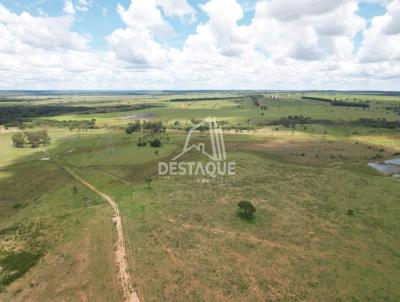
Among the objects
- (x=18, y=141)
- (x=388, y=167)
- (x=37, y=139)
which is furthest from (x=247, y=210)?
(x=18, y=141)

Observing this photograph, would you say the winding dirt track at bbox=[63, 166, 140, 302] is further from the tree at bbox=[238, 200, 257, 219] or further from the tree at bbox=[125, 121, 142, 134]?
the tree at bbox=[125, 121, 142, 134]

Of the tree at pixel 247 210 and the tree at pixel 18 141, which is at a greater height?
the tree at pixel 247 210

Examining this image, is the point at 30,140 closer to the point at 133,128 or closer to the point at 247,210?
the point at 133,128

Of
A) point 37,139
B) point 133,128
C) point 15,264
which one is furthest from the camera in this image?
point 133,128

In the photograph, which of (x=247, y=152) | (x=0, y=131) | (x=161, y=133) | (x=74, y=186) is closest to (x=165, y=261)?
(x=74, y=186)

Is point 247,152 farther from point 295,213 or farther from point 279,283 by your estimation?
point 279,283

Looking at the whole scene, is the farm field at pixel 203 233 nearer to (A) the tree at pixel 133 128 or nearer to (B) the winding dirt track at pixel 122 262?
(B) the winding dirt track at pixel 122 262

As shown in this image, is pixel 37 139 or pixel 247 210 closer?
pixel 247 210

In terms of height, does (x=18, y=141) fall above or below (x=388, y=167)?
above

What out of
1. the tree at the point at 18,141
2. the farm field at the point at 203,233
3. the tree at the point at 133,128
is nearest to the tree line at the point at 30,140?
the tree at the point at 18,141
